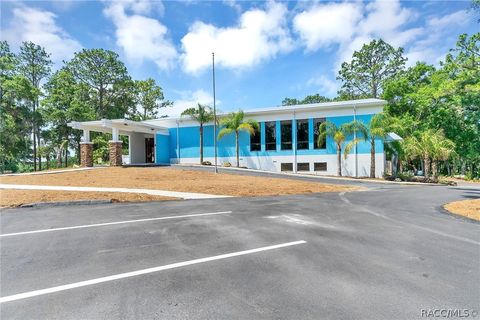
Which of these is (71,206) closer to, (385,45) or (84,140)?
(84,140)

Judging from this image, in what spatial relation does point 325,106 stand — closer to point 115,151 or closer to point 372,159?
point 372,159

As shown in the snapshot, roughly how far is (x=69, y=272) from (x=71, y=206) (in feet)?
21.2

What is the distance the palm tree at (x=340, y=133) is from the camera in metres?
22.6

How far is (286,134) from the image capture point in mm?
26266

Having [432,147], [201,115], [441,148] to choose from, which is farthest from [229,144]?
[441,148]

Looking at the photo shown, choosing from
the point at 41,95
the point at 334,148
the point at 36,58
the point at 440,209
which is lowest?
the point at 440,209

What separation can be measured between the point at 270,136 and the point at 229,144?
13.7ft

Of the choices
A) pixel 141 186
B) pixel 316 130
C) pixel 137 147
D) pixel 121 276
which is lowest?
pixel 121 276

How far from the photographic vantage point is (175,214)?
26.8 feet

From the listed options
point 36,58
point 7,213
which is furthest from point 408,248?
point 36,58

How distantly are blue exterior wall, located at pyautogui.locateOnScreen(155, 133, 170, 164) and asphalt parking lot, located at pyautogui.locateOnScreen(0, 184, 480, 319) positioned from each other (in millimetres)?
21632

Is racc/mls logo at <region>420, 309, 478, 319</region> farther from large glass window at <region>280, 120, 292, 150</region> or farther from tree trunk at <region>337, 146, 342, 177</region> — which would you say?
large glass window at <region>280, 120, 292, 150</region>

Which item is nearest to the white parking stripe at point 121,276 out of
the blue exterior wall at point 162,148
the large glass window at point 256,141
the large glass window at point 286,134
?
the large glass window at point 286,134

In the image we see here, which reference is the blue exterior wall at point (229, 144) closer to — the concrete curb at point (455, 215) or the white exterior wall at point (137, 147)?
the white exterior wall at point (137, 147)
